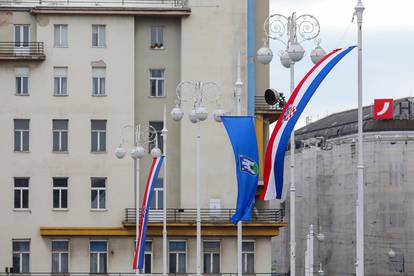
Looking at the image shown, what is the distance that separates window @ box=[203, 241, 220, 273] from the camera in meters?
78.2

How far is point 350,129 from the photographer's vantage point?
352 feet

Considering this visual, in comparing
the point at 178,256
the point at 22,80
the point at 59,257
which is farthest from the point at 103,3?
the point at 178,256

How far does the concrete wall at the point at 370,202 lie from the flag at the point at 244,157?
188ft

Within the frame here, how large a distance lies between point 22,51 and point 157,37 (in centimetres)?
731

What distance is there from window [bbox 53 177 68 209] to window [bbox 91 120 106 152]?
2.51 m

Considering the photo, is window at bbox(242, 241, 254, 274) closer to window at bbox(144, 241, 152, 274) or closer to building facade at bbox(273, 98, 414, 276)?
window at bbox(144, 241, 152, 274)

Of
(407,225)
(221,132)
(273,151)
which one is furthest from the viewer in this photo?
Result: (407,225)

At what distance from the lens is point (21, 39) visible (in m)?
78.8

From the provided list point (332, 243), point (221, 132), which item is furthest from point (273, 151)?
point (332, 243)

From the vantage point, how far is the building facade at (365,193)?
98.7 meters

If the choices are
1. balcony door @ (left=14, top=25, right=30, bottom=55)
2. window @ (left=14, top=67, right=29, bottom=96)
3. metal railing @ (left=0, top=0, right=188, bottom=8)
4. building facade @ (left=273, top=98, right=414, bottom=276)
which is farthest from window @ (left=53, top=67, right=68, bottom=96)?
building facade @ (left=273, top=98, right=414, bottom=276)

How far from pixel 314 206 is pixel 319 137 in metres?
6.00

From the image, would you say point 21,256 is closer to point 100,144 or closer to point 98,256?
point 98,256

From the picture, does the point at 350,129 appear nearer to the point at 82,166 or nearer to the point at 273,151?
the point at 82,166
